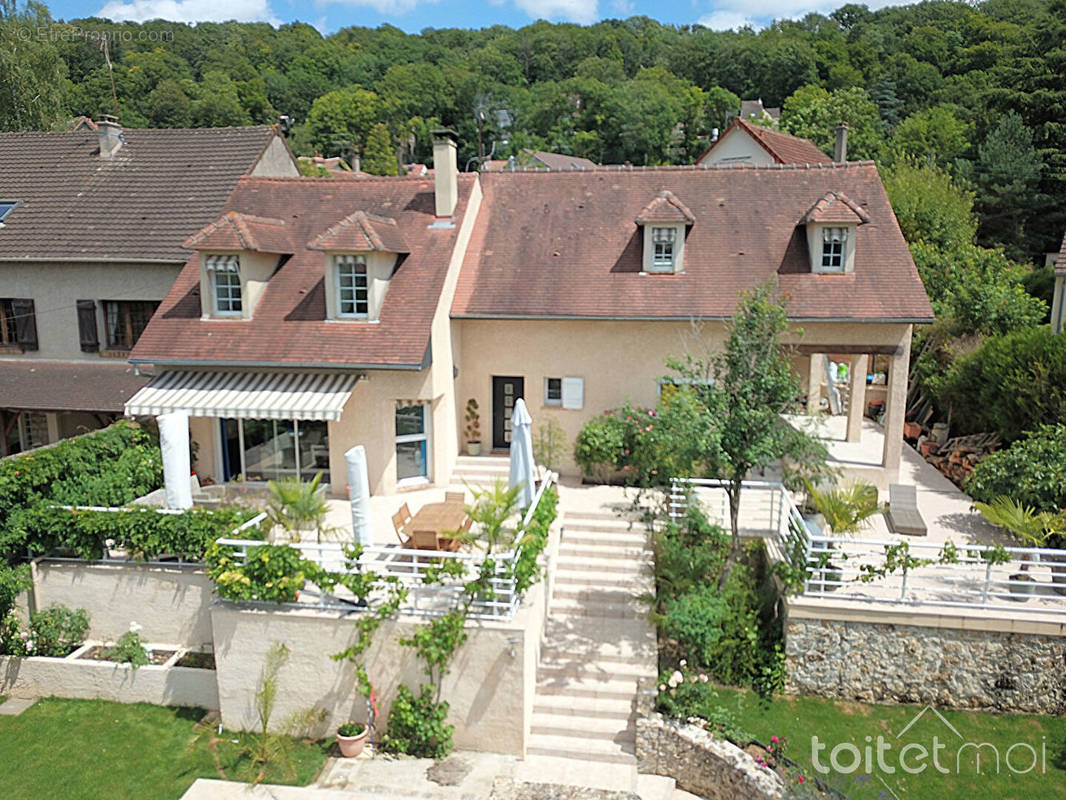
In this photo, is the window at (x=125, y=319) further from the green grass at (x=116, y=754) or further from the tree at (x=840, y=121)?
the tree at (x=840, y=121)

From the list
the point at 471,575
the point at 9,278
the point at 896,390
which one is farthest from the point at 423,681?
the point at 9,278

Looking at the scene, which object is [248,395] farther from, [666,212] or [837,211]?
[837,211]

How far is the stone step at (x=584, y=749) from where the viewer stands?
16562 mm

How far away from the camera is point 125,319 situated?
3098 cm

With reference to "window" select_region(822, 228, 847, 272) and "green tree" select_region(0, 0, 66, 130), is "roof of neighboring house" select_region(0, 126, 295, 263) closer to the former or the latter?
"green tree" select_region(0, 0, 66, 130)

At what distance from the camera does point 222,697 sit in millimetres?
18266

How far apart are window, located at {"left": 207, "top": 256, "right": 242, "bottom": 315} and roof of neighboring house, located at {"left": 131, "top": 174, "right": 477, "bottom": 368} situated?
79 cm

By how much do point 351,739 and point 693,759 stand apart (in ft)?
25.3

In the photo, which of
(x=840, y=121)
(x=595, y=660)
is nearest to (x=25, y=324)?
(x=595, y=660)

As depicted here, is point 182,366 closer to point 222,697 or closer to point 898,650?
point 222,697

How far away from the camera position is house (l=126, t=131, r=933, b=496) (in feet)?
81.8

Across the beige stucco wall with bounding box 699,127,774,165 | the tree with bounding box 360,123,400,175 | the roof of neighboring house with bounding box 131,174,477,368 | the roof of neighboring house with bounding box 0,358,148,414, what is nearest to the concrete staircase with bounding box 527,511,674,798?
the roof of neighboring house with bounding box 131,174,477,368

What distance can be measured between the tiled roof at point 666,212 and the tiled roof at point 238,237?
44.0ft

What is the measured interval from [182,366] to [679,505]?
17492mm
